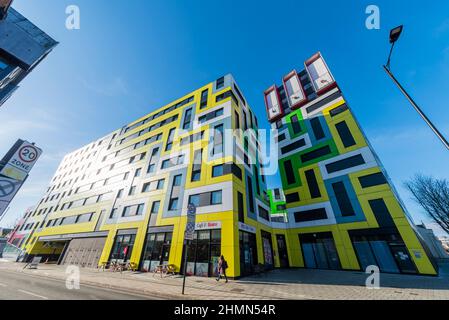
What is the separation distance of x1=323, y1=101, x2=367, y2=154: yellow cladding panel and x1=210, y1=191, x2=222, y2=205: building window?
715 inches

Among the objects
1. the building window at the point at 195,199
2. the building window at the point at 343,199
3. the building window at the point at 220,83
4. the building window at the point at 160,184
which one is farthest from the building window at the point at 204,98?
the building window at the point at 343,199

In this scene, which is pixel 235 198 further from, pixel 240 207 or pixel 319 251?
pixel 319 251

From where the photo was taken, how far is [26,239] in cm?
3516

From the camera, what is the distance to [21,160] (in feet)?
39.8

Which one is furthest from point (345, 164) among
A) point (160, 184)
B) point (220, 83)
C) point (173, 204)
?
point (160, 184)

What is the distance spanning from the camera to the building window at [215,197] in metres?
17.1

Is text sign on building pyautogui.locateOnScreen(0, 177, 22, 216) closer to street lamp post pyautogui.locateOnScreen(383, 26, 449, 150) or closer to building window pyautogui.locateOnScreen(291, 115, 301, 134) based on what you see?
street lamp post pyautogui.locateOnScreen(383, 26, 449, 150)

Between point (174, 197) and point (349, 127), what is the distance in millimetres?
25363

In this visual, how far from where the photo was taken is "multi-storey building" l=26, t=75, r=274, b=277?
16.4 meters

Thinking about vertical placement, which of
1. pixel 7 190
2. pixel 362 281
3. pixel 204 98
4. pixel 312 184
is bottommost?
pixel 362 281

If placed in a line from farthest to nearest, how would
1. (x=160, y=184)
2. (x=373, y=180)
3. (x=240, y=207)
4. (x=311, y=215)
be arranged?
1. (x=311, y=215)
2. (x=160, y=184)
3. (x=373, y=180)
4. (x=240, y=207)

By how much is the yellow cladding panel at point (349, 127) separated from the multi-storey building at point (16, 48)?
41814 millimetres

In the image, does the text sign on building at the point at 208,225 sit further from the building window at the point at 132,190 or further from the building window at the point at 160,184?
the building window at the point at 132,190
